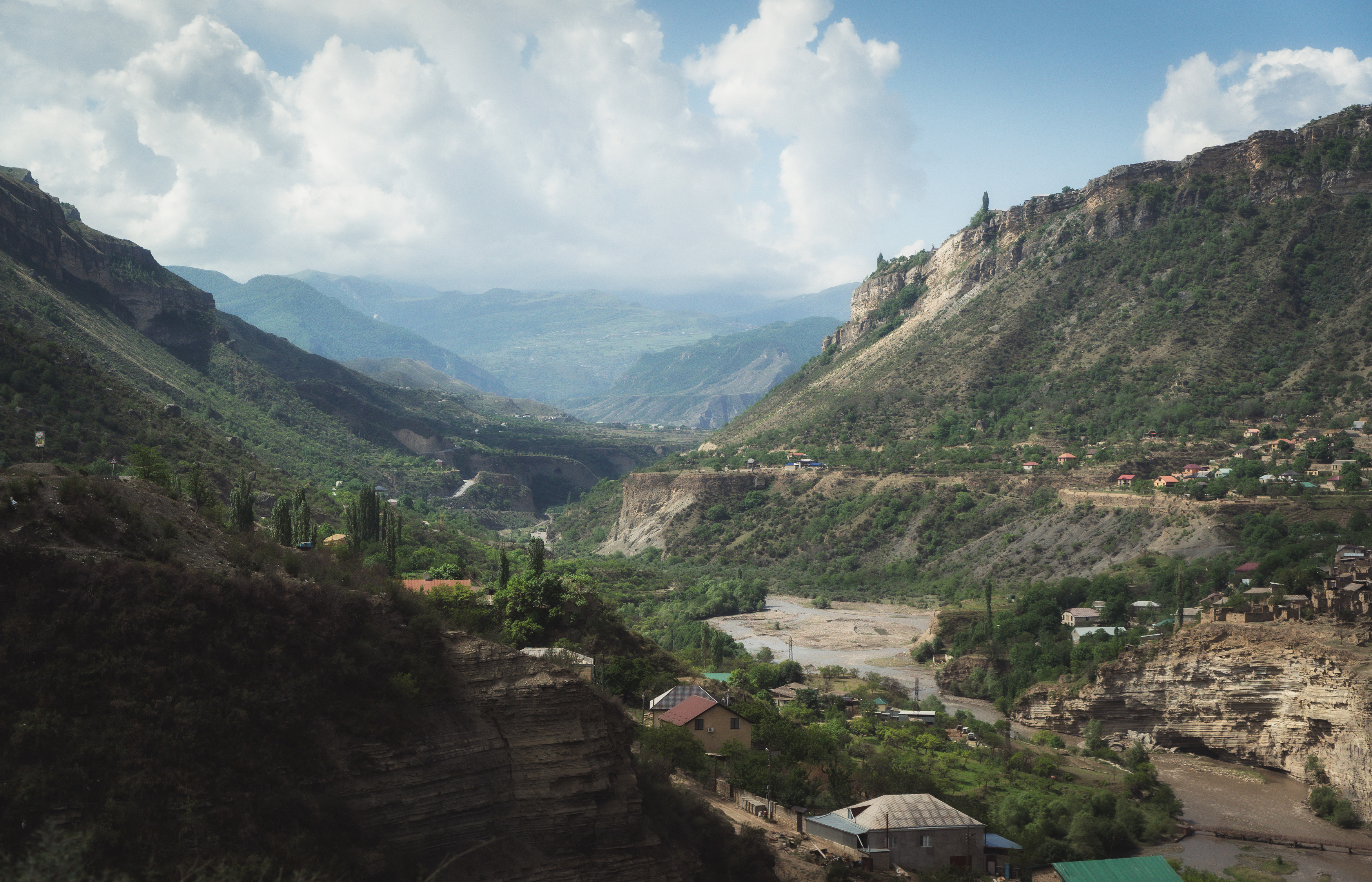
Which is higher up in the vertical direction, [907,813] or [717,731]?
[717,731]

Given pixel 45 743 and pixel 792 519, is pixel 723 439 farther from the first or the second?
pixel 45 743

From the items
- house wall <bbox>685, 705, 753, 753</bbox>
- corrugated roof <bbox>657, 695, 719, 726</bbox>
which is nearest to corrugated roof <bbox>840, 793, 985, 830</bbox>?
house wall <bbox>685, 705, 753, 753</bbox>

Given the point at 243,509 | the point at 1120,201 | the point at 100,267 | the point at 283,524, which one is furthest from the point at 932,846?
the point at 1120,201

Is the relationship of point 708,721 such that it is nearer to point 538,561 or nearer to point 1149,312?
point 538,561

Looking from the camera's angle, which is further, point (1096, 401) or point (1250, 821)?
point (1096, 401)

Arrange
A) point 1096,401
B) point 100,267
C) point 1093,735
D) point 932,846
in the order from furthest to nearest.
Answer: point 1096,401 < point 100,267 < point 1093,735 < point 932,846

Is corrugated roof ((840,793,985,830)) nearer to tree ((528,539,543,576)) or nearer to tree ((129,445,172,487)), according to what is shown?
tree ((528,539,543,576))
